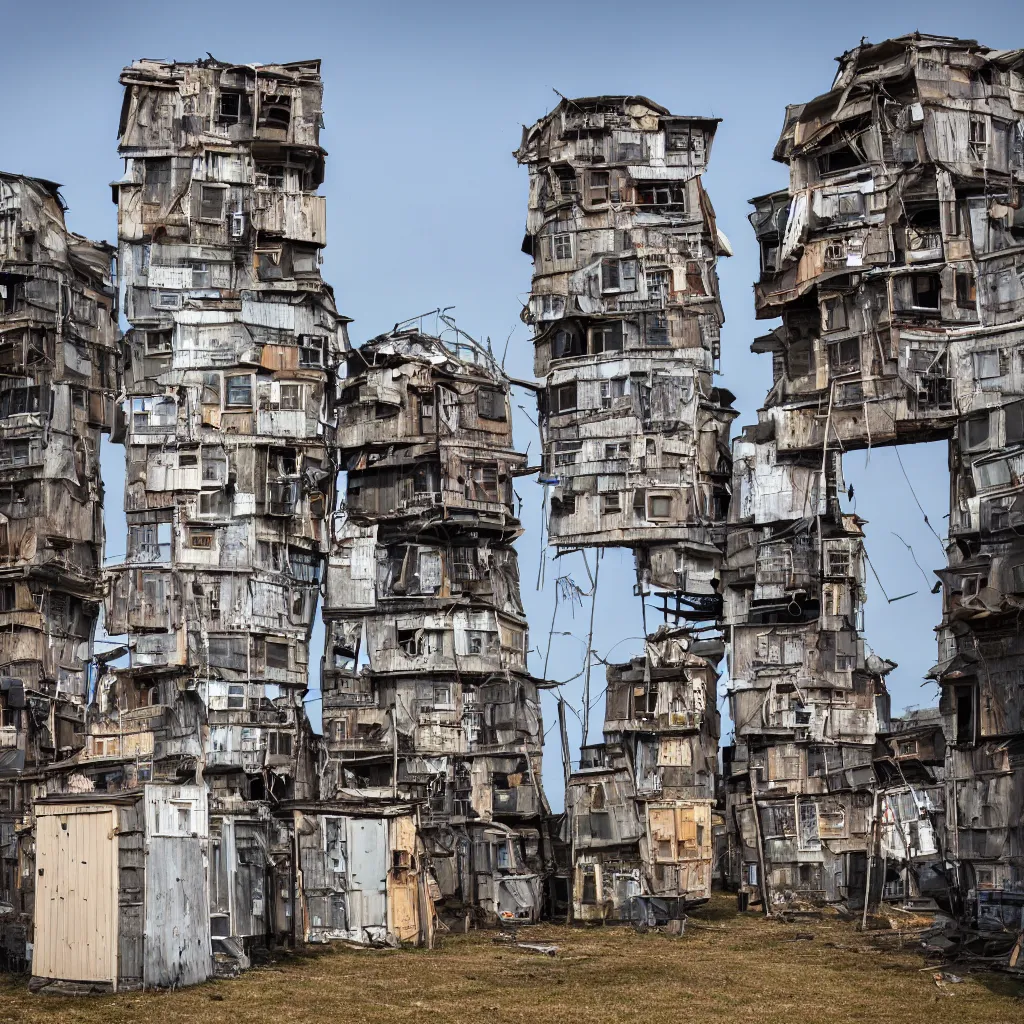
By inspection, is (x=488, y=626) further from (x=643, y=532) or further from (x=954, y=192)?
(x=954, y=192)

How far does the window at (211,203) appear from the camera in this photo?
8550cm

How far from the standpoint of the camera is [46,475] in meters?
91.9

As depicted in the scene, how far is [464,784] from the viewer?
8475 centimetres

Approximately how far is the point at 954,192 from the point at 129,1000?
147ft

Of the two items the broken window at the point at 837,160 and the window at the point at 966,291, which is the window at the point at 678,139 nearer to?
the broken window at the point at 837,160

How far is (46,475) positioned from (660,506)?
105ft

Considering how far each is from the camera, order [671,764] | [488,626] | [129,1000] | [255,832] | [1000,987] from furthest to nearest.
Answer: [488,626] < [671,764] < [255,832] < [1000,987] < [129,1000]

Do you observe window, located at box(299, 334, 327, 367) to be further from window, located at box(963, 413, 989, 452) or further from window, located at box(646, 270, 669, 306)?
window, located at box(963, 413, 989, 452)

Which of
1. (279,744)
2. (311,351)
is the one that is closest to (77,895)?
(279,744)

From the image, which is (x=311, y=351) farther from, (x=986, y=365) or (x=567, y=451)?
(x=986, y=365)

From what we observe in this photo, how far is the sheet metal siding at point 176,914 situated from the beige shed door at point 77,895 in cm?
83

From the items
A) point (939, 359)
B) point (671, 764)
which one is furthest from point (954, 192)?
point (671, 764)

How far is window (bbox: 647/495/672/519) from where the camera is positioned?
8019 cm

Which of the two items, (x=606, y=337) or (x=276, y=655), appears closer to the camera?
(x=606, y=337)
